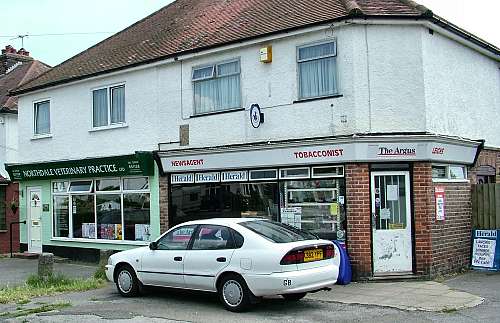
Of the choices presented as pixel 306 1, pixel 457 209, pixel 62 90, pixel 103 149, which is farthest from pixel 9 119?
pixel 457 209

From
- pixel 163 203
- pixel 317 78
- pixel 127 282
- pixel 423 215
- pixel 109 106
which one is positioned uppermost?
pixel 109 106

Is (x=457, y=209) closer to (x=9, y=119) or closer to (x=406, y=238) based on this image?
(x=406, y=238)

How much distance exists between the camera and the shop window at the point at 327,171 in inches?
488

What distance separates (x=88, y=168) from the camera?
1714 cm

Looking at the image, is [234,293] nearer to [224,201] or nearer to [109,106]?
[224,201]

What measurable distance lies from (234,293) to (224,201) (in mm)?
5239

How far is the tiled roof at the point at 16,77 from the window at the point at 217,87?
999 centimetres

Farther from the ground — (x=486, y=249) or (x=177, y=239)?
(x=177, y=239)

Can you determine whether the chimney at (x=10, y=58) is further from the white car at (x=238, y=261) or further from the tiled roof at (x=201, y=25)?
the white car at (x=238, y=261)

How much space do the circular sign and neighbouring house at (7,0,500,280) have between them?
33mm

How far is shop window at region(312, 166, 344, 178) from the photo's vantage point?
40.7 feet

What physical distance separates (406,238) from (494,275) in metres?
2.12

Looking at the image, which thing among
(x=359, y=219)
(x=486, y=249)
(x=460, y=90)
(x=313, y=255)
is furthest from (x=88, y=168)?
(x=486, y=249)

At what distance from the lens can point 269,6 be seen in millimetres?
15031
